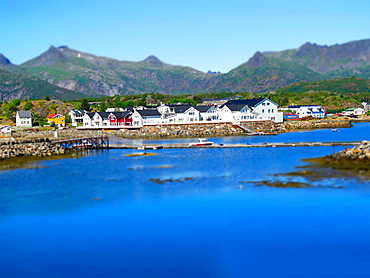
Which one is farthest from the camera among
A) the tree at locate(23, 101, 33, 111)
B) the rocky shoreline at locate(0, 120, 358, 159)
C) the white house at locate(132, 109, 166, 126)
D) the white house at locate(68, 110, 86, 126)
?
the tree at locate(23, 101, 33, 111)

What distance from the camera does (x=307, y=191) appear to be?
31016mm

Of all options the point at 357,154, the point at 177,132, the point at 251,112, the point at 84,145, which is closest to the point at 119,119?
the point at 177,132

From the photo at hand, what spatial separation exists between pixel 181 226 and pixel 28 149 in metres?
39.6

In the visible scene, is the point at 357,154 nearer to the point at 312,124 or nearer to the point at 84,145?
the point at 84,145

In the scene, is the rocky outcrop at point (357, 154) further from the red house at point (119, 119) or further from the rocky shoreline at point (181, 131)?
the red house at point (119, 119)

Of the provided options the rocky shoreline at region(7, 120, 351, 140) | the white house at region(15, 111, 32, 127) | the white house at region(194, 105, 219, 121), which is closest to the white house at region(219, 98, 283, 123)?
the white house at region(194, 105, 219, 121)

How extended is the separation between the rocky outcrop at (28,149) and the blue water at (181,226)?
15.8 meters

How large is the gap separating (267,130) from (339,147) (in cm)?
3368

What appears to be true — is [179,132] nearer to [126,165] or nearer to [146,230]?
[126,165]

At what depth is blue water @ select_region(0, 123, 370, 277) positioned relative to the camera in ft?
62.5

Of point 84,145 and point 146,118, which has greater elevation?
point 146,118

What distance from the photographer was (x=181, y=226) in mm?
24266

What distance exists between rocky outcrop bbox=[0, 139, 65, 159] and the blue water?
15.8 meters

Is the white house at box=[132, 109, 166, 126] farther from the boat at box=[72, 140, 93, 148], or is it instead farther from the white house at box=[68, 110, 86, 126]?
the boat at box=[72, 140, 93, 148]
